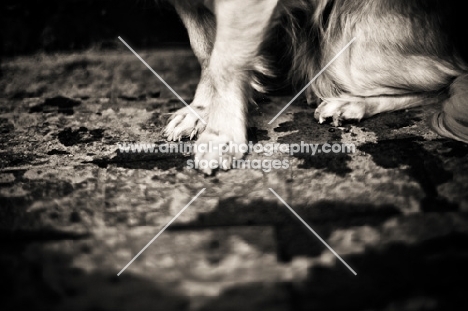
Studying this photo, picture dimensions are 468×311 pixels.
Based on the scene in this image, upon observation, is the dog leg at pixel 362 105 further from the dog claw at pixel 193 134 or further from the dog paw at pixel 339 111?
the dog claw at pixel 193 134

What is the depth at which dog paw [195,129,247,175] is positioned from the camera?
1202 millimetres

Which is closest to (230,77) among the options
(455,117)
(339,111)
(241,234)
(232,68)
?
(232,68)

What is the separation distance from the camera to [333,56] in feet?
4.99

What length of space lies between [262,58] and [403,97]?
1.74 ft

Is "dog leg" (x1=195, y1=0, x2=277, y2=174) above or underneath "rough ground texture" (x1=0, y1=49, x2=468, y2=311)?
above

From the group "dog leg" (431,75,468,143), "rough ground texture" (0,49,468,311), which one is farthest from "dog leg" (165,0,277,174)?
"dog leg" (431,75,468,143)

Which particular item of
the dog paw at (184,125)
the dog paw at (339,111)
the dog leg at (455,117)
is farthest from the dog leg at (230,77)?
the dog leg at (455,117)

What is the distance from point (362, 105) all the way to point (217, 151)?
565 mm

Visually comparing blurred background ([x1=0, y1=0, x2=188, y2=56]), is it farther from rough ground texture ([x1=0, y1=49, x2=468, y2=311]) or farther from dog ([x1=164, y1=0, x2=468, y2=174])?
rough ground texture ([x1=0, y1=49, x2=468, y2=311])

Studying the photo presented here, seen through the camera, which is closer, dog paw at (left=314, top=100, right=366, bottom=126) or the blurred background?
dog paw at (left=314, top=100, right=366, bottom=126)

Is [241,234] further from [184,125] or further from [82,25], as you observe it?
[82,25]

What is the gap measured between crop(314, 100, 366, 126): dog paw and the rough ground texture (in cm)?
21

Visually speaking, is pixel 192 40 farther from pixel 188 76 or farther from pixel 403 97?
pixel 403 97

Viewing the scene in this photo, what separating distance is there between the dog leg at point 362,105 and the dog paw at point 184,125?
1.34 feet
